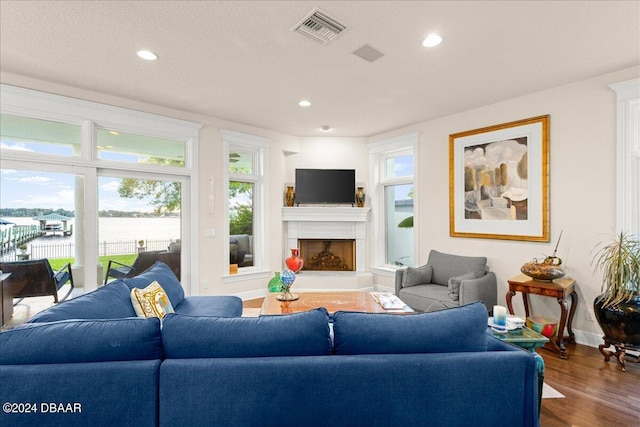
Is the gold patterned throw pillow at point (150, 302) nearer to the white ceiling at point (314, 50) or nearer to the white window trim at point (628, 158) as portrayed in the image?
the white ceiling at point (314, 50)

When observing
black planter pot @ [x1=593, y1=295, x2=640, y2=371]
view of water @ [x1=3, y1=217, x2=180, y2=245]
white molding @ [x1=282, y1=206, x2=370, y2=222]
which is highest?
white molding @ [x1=282, y1=206, x2=370, y2=222]

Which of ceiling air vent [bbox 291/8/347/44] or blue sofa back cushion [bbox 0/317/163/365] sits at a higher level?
ceiling air vent [bbox 291/8/347/44]

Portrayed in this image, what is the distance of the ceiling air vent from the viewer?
222 centimetres

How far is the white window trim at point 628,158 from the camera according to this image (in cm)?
297

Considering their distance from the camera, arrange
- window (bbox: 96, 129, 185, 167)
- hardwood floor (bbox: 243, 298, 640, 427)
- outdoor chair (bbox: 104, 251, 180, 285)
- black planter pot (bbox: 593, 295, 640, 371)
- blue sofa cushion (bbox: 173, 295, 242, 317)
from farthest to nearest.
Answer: outdoor chair (bbox: 104, 251, 180, 285) → window (bbox: 96, 129, 185, 167) → blue sofa cushion (bbox: 173, 295, 242, 317) → black planter pot (bbox: 593, 295, 640, 371) → hardwood floor (bbox: 243, 298, 640, 427)

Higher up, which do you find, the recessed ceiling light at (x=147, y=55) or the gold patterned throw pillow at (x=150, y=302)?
the recessed ceiling light at (x=147, y=55)

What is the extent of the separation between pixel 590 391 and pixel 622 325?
0.68 metres

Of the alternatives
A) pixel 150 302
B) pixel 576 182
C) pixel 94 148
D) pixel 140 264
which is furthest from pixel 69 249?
pixel 576 182

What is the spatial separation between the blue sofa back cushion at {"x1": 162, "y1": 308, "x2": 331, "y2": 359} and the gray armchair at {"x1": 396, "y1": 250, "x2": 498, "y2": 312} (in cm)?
243

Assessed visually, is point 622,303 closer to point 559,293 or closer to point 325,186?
point 559,293

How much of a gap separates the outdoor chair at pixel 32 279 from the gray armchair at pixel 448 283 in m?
3.90

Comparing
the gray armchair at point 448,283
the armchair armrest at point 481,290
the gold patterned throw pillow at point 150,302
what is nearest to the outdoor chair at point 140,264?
the gold patterned throw pillow at point 150,302

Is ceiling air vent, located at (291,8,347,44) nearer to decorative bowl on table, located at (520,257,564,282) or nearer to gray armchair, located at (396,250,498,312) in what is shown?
gray armchair, located at (396,250,498,312)

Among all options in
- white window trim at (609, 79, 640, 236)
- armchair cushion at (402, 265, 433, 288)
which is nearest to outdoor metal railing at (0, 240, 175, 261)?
armchair cushion at (402, 265, 433, 288)
